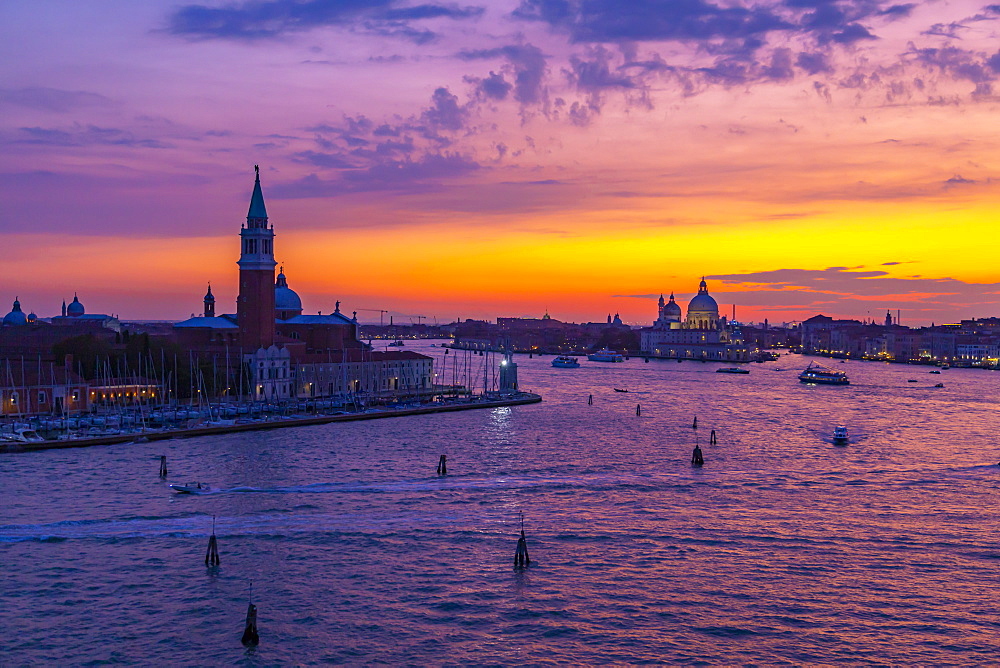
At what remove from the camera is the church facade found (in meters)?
151

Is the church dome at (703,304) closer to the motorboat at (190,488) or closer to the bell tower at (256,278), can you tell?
the bell tower at (256,278)

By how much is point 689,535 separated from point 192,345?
4435 centimetres

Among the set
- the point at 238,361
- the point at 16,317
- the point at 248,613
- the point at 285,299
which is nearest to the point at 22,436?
the point at 238,361

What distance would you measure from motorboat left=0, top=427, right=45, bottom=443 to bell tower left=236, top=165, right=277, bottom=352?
20455mm

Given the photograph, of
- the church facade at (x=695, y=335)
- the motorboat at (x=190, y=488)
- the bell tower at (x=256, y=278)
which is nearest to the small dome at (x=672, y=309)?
the church facade at (x=695, y=335)

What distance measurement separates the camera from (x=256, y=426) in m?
43.3

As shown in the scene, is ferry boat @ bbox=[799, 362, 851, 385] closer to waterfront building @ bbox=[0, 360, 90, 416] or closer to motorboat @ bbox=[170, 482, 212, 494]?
waterfront building @ bbox=[0, 360, 90, 416]

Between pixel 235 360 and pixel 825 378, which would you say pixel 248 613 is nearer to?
pixel 235 360

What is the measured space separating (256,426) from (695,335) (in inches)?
4874

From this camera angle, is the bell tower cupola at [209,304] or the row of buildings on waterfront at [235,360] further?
the bell tower cupola at [209,304]

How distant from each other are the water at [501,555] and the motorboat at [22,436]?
2647 mm

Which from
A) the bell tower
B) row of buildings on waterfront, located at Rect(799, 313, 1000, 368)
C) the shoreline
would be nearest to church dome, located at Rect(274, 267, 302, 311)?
the bell tower

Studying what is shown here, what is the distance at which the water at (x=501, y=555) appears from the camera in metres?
15.7

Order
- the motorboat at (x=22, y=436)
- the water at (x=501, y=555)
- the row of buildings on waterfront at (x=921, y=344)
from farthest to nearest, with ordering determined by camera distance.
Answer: the row of buildings on waterfront at (x=921, y=344) < the motorboat at (x=22, y=436) < the water at (x=501, y=555)
